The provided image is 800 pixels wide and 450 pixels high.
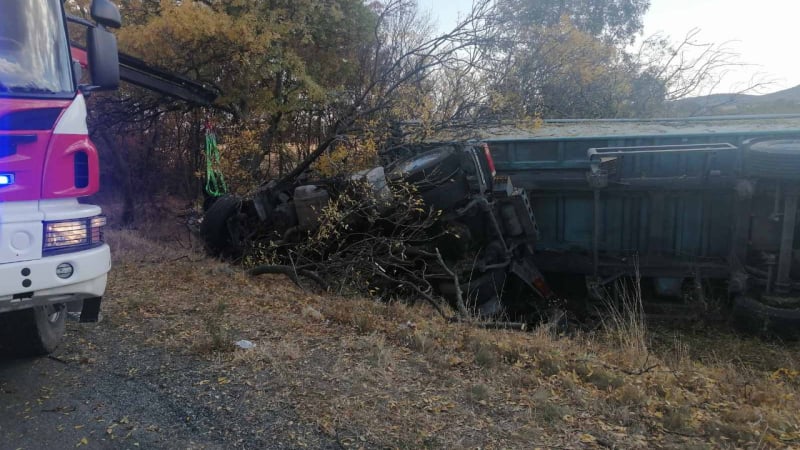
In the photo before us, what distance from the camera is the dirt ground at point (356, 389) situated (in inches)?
123

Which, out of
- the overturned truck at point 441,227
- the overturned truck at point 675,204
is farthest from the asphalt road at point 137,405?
the overturned truck at point 675,204

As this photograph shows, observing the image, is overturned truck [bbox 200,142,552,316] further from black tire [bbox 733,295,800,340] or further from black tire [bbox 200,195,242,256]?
black tire [bbox 733,295,800,340]

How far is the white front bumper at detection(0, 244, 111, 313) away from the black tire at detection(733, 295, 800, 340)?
697 cm

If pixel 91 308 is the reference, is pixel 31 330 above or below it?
below

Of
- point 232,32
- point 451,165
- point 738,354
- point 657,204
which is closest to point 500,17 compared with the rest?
point 451,165

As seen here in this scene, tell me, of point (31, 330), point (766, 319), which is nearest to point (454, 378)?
point (31, 330)

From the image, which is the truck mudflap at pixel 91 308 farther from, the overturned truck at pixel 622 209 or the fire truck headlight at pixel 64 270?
the overturned truck at pixel 622 209

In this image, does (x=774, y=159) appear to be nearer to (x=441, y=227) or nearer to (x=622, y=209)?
(x=622, y=209)

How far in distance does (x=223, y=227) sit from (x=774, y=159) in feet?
23.5

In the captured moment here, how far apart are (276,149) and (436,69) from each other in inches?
140

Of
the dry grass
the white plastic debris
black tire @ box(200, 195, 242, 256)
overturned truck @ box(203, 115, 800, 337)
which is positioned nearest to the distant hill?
overturned truck @ box(203, 115, 800, 337)

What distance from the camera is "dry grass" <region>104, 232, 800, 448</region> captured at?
3156mm

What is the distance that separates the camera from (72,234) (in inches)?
130

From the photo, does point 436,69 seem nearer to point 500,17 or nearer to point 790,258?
point 500,17
